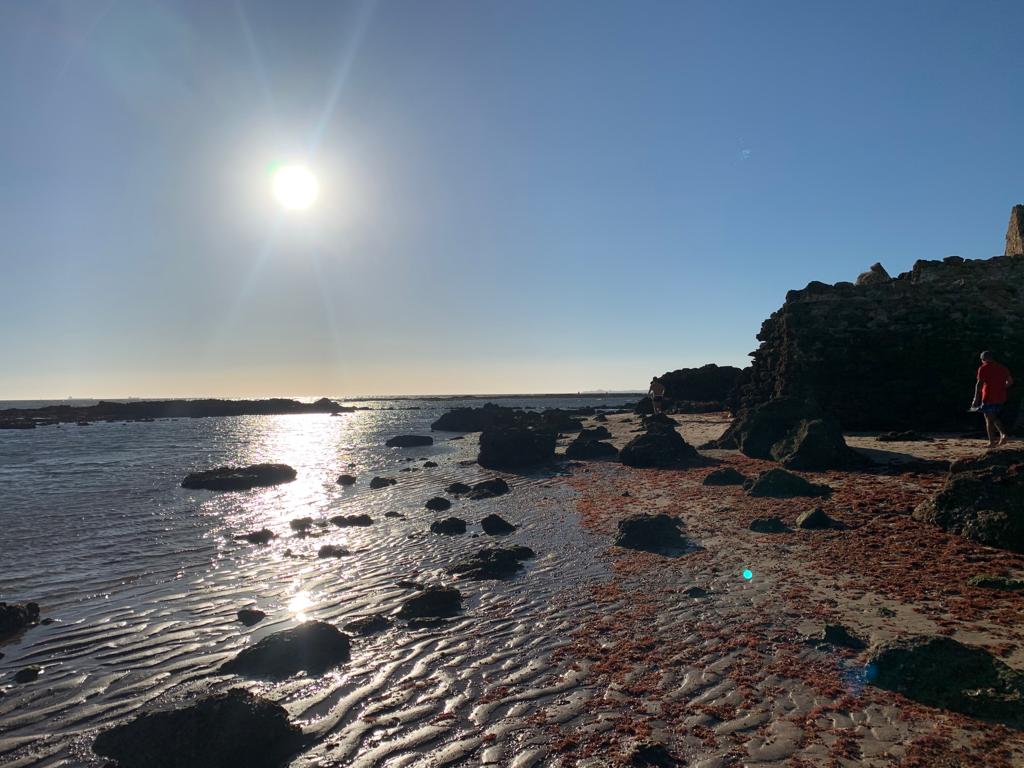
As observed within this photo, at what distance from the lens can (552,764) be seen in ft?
18.5

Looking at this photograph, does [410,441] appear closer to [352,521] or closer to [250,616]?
[352,521]

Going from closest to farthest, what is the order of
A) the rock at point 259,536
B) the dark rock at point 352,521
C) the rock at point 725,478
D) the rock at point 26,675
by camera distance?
the rock at point 26,675
the rock at point 259,536
the dark rock at point 352,521
the rock at point 725,478

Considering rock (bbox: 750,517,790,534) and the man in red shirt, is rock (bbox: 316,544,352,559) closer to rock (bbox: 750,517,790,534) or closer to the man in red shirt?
rock (bbox: 750,517,790,534)

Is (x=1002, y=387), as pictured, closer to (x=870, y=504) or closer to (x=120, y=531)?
(x=870, y=504)

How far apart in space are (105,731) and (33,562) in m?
11.5

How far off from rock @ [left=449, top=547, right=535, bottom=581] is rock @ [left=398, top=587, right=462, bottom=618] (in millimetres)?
1644

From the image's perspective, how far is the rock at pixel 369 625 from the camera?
9531mm

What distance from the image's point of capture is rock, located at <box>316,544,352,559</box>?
1484 cm

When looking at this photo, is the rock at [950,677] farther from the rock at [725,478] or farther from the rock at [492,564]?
the rock at [725,478]

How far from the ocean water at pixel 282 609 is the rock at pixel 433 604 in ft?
1.30

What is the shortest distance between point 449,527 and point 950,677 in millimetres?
12413

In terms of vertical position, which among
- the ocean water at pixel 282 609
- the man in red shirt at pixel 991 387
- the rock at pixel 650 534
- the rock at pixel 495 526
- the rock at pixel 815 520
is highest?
the man in red shirt at pixel 991 387

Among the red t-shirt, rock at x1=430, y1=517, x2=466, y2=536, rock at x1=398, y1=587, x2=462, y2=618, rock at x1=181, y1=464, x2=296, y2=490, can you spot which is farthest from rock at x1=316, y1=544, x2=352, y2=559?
the red t-shirt

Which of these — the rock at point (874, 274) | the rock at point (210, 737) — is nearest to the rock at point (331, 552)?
the rock at point (210, 737)
